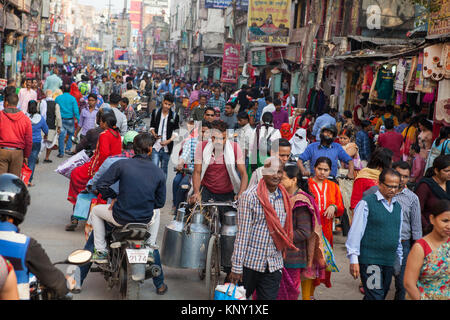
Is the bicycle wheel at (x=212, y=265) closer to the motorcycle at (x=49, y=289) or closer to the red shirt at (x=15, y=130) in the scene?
the motorcycle at (x=49, y=289)

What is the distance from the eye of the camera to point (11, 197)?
3443 mm

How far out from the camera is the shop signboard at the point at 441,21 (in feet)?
40.5

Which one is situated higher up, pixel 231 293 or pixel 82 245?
pixel 231 293

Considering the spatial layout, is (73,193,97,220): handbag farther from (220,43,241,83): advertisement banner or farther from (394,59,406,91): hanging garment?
(220,43,241,83): advertisement banner

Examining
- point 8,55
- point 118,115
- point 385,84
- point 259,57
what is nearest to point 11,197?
point 118,115

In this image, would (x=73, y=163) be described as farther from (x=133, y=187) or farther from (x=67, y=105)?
(x=67, y=105)

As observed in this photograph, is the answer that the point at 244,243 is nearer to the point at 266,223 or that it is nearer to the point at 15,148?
the point at 266,223

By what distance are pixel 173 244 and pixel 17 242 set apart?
129 inches

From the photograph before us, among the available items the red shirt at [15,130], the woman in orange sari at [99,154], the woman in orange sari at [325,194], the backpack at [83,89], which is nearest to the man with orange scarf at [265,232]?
the woman in orange sari at [325,194]

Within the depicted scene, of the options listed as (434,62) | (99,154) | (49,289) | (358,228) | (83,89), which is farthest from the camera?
(83,89)

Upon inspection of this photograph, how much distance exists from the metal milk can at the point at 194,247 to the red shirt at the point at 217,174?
822 millimetres

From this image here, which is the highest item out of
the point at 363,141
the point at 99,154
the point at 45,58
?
the point at 45,58

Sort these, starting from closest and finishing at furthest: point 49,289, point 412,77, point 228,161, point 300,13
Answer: point 49,289 < point 228,161 < point 412,77 < point 300,13

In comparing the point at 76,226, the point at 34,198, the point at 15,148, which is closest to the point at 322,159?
the point at 76,226
